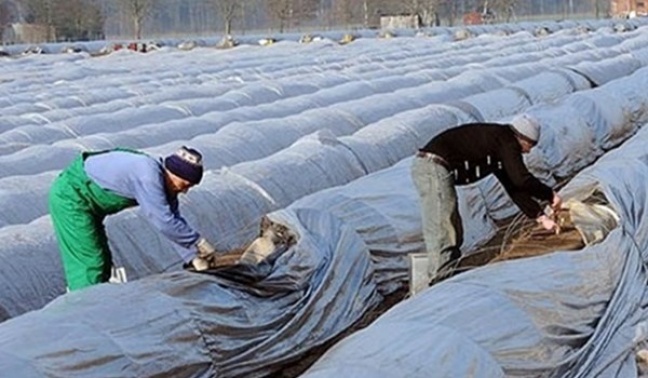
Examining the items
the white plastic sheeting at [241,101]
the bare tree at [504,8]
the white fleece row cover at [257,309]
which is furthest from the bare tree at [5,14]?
the white fleece row cover at [257,309]

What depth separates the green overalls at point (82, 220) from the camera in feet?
21.0

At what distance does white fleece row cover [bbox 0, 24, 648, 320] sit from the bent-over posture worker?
28.4 inches

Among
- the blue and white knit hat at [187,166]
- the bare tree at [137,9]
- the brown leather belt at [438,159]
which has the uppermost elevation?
the bare tree at [137,9]

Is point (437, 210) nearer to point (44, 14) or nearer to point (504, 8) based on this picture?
point (44, 14)

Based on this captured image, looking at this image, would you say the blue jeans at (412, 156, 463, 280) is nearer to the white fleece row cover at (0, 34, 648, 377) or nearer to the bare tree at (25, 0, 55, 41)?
the white fleece row cover at (0, 34, 648, 377)

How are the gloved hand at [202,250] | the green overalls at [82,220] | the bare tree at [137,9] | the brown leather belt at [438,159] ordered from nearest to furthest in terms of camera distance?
the green overalls at [82,220], the gloved hand at [202,250], the brown leather belt at [438,159], the bare tree at [137,9]

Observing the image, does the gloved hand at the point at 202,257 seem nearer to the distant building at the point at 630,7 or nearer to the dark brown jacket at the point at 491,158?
the dark brown jacket at the point at 491,158

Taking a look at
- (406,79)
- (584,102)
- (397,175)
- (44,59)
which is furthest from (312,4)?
(397,175)

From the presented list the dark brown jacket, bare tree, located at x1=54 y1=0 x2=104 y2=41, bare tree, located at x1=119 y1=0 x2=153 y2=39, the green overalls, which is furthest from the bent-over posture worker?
bare tree, located at x1=54 y1=0 x2=104 y2=41

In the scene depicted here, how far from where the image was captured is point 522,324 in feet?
17.6

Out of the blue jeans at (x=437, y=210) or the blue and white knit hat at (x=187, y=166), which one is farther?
the blue jeans at (x=437, y=210)

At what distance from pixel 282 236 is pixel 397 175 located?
6.63 feet

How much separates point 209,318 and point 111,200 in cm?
89

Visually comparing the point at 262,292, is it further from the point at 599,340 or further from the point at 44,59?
the point at 44,59
